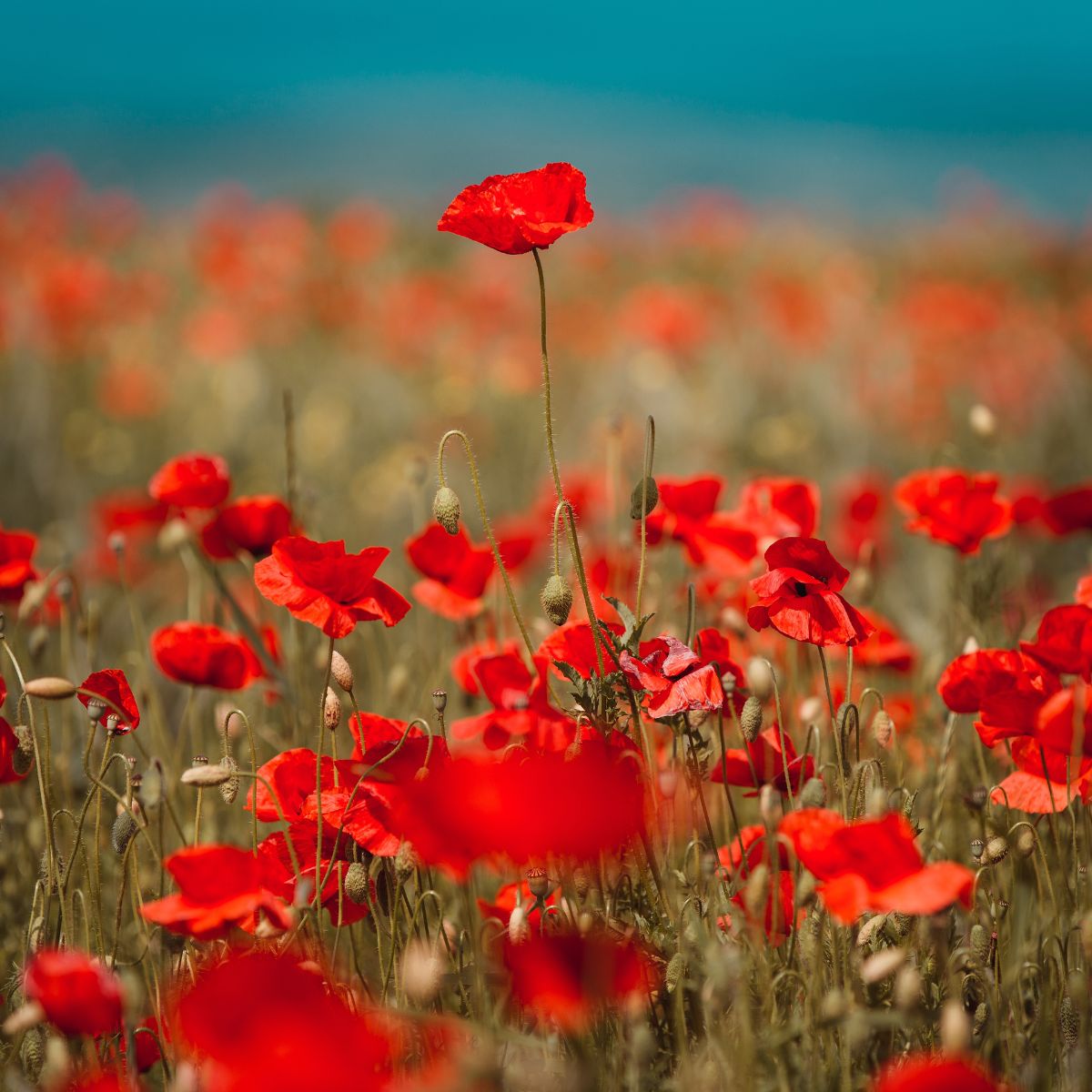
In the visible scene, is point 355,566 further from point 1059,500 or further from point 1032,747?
point 1059,500

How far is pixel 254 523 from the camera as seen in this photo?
183 centimetres

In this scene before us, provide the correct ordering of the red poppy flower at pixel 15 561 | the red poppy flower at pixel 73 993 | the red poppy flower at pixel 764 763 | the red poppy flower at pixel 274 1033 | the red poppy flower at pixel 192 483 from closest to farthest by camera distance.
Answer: the red poppy flower at pixel 274 1033, the red poppy flower at pixel 73 993, the red poppy flower at pixel 764 763, the red poppy flower at pixel 15 561, the red poppy flower at pixel 192 483

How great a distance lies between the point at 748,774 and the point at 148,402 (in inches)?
158

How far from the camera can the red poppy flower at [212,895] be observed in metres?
1.09

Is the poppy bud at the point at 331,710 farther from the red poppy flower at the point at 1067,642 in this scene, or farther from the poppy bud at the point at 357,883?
the red poppy flower at the point at 1067,642

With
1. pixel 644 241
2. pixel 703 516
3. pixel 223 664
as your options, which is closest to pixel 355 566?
pixel 223 664

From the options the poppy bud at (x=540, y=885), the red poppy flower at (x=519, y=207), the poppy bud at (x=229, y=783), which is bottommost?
the poppy bud at (x=540, y=885)

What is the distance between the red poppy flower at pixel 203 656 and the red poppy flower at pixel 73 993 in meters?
0.60

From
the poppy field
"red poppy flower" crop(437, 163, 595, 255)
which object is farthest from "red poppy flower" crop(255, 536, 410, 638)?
"red poppy flower" crop(437, 163, 595, 255)

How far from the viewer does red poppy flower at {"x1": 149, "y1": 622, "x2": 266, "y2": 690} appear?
1585mm

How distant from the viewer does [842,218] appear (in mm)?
12492

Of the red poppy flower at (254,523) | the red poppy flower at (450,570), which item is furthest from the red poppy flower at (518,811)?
the red poppy flower at (254,523)

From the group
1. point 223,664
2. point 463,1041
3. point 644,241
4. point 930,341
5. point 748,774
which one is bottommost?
point 463,1041

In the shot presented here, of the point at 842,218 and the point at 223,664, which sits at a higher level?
the point at 842,218
